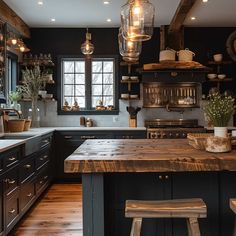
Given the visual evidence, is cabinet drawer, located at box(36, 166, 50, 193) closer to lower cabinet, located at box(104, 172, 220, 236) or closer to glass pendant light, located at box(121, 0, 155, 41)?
lower cabinet, located at box(104, 172, 220, 236)

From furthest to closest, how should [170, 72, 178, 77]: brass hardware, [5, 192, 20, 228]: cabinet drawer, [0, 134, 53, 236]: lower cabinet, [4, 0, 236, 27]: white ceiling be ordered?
[170, 72, 178, 77]: brass hardware
[4, 0, 236, 27]: white ceiling
[5, 192, 20, 228]: cabinet drawer
[0, 134, 53, 236]: lower cabinet

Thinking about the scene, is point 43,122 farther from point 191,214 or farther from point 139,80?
point 191,214

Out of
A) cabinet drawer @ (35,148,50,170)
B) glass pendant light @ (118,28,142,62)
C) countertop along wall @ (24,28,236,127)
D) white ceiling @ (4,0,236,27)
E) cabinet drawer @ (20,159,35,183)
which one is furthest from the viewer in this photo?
countertop along wall @ (24,28,236,127)

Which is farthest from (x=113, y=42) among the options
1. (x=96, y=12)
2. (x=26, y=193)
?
(x=26, y=193)

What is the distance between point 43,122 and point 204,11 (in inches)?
139

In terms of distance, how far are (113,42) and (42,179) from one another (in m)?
3.03

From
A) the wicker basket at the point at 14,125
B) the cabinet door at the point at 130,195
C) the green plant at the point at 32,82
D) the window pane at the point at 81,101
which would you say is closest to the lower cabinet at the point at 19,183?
the wicker basket at the point at 14,125

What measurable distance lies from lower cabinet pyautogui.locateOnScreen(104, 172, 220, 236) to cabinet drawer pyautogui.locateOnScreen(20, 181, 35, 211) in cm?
166

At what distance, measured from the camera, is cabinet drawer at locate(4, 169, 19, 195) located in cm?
316

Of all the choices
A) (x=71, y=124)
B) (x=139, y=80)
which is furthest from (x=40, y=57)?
(x=139, y=80)

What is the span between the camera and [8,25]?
5480mm

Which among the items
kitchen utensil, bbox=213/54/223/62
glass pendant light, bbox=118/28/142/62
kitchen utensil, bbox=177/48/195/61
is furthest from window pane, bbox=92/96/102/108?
glass pendant light, bbox=118/28/142/62

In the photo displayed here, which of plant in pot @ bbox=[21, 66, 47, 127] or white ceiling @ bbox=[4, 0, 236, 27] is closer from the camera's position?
white ceiling @ bbox=[4, 0, 236, 27]

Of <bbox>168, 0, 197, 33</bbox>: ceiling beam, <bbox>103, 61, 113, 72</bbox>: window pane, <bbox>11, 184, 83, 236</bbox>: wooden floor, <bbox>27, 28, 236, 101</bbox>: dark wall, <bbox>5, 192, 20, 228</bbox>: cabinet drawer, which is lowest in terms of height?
<bbox>11, 184, 83, 236</bbox>: wooden floor
